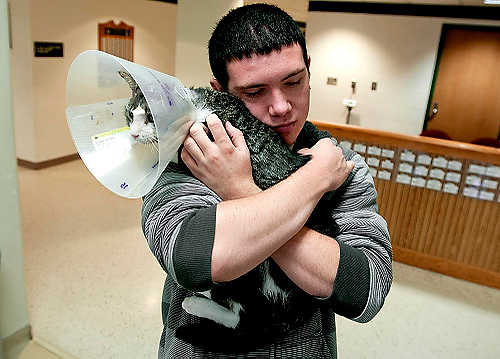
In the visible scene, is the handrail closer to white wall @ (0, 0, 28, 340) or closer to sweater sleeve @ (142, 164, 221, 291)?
white wall @ (0, 0, 28, 340)

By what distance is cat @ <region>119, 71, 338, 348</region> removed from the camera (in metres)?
0.89

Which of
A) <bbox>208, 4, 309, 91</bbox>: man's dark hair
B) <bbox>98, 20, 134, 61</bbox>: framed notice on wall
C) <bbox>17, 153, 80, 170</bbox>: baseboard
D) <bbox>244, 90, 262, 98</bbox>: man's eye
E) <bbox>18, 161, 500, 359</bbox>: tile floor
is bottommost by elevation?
<bbox>18, 161, 500, 359</bbox>: tile floor

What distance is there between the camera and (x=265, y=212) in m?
0.70

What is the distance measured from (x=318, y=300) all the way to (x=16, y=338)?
2176 mm

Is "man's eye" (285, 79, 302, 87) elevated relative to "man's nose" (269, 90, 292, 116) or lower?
elevated

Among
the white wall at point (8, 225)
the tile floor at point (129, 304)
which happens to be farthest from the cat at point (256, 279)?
the tile floor at point (129, 304)

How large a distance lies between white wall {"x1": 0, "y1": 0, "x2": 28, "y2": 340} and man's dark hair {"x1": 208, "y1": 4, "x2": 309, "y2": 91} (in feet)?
5.05

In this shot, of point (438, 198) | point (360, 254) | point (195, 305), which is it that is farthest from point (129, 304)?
point (438, 198)

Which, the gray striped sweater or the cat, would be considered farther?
the cat

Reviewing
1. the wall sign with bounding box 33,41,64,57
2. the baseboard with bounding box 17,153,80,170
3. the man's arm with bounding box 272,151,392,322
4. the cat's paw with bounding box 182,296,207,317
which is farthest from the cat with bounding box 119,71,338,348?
the baseboard with bounding box 17,153,80,170

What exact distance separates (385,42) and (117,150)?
683 cm

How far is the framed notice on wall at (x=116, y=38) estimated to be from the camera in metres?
5.80

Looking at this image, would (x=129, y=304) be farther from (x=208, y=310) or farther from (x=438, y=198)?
(x=438, y=198)

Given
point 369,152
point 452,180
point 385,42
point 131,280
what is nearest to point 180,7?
point 369,152
